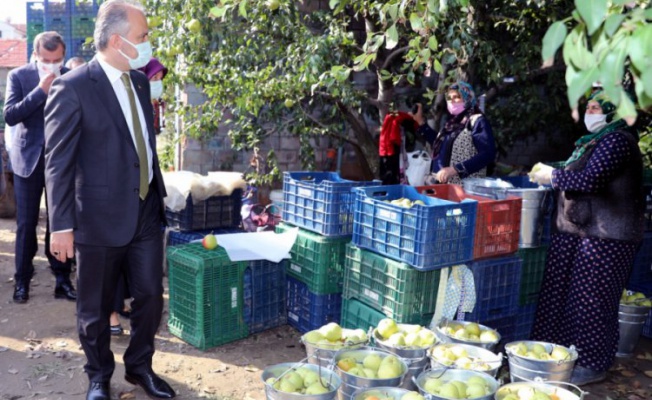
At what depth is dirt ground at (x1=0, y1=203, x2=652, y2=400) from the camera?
405 centimetres

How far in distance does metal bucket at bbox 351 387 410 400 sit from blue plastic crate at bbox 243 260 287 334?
2.06m

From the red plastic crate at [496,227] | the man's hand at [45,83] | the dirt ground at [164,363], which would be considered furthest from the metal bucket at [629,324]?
the man's hand at [45,83]

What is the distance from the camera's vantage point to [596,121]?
4.18 metres

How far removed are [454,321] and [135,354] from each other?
1.97 m

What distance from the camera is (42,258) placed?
706 centimetres

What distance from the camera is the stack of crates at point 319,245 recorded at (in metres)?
4.63

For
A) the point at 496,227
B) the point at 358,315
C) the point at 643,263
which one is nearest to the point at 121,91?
the point at 358,315

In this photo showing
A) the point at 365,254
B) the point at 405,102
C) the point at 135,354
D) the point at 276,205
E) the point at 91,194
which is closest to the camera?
the point at 91,194

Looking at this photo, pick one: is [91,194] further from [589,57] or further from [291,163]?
[291,163]

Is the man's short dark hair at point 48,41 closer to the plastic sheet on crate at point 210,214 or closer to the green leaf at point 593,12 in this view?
the plastic sheet on crate at point 210,214

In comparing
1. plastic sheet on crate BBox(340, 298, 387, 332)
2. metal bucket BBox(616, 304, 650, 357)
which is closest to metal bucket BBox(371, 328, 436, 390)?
plastic sheet on crate BBox(340, 298, 387, 332)

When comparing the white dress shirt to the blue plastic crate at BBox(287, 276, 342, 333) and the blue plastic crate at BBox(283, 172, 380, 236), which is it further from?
the blue plastic crate at BBox(287, 276, 342, 333)

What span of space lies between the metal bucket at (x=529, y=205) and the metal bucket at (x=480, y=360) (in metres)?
1.35

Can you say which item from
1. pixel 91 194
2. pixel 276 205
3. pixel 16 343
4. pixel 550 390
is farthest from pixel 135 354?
pixel 276 205
